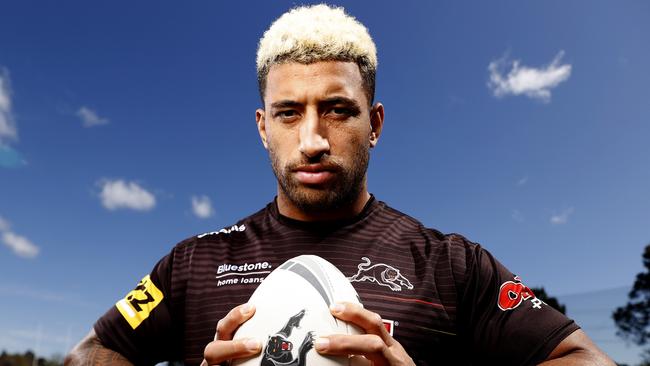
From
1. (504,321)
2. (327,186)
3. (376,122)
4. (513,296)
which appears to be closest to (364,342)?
(327,186)

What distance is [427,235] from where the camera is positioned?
3936 millimetres

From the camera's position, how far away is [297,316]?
2.67 meters

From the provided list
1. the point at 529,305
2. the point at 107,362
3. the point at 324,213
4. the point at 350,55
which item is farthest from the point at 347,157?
the point at 107,362

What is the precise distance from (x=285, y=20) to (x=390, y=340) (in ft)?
8.01

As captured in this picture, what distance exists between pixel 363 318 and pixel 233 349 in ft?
1.99

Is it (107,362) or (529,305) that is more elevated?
(529,305)

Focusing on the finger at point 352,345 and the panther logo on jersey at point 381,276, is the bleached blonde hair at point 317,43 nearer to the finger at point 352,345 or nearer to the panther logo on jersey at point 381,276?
the panther logo on jersey at point 381,276

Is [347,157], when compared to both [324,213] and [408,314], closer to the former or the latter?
[324,213]

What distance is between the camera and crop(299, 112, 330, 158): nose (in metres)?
3.36

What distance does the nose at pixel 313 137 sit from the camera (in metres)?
3.36

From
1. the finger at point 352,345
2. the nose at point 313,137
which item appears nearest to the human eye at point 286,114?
the nose at point 313,137

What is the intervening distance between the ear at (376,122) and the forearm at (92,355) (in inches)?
89.9

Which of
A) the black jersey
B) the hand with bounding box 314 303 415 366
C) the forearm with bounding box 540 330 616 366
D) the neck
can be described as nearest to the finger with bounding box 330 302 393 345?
the hand with bounding box 314 303 415 366

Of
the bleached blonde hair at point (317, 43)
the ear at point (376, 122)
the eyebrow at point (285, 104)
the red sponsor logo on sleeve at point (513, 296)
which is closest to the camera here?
the eyebrow at point (285, 104)
